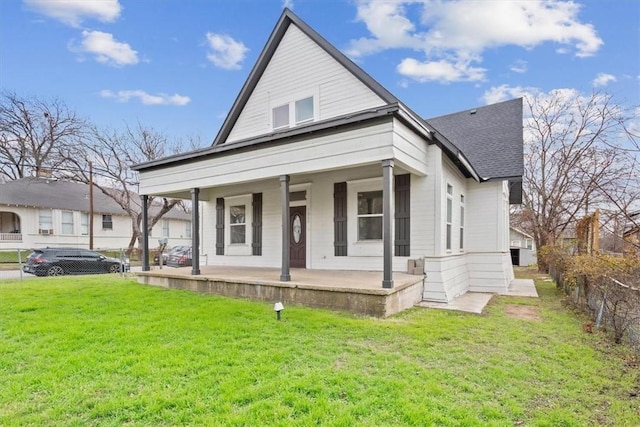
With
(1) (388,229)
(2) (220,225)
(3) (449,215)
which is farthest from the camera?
(2) (220,225)

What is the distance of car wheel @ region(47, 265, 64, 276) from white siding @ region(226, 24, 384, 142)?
30.1 ft

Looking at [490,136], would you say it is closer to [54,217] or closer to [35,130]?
[54,217]

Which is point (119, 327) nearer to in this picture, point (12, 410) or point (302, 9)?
point (12, 410)

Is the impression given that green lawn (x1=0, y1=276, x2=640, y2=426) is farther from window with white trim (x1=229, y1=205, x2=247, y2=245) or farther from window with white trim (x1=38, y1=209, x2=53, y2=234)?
window with white trim (x1=38, y1=209, x2=53, y2=234)

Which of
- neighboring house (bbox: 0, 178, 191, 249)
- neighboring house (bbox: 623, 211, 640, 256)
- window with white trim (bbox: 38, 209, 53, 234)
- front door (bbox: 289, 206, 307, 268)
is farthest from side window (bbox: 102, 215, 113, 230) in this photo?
neighboring house (bbox: 623, 211, 640, 256)

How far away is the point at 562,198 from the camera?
17562mm

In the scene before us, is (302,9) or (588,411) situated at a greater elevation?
(302,9)

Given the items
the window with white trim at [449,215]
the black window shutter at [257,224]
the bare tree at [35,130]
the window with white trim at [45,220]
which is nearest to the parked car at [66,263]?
the black window shutter at [257,224]

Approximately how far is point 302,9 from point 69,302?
34.5 ft

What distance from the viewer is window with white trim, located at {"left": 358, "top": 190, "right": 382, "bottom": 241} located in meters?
8.40

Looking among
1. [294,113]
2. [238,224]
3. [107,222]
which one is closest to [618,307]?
[294,113]

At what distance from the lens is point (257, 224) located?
35.0 ft

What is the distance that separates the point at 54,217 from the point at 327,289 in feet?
A: 78.9

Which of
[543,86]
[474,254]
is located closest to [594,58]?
[543,86]
